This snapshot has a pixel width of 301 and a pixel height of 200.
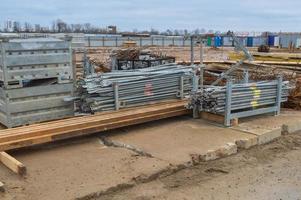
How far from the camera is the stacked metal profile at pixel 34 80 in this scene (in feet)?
23.9

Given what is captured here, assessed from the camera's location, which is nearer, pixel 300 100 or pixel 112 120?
pixel 112 120

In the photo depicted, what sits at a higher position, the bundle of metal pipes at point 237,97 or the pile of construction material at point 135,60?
the pile of construction material at point 135,60

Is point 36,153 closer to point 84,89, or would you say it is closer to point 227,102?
point 84,89

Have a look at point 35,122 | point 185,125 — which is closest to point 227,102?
point 185,125

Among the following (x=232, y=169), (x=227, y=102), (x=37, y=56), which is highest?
(x=37, y=56)

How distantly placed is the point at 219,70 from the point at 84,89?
21.2 ft

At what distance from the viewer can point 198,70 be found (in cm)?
1124

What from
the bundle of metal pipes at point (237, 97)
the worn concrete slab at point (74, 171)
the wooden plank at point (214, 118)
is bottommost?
the worn concrete slab at point (74, 171)

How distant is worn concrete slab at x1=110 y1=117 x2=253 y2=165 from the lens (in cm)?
654

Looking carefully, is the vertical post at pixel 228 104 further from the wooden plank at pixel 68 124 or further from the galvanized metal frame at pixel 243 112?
the wooden plank at pixel 68 124

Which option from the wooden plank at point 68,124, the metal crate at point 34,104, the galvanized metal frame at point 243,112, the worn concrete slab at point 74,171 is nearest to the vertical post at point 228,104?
the galvanized metal frame at point 243,112

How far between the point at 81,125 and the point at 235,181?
2813 millimetres

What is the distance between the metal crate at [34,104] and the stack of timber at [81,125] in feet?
2.23

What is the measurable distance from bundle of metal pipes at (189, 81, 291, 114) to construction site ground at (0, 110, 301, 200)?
0.45 metres
